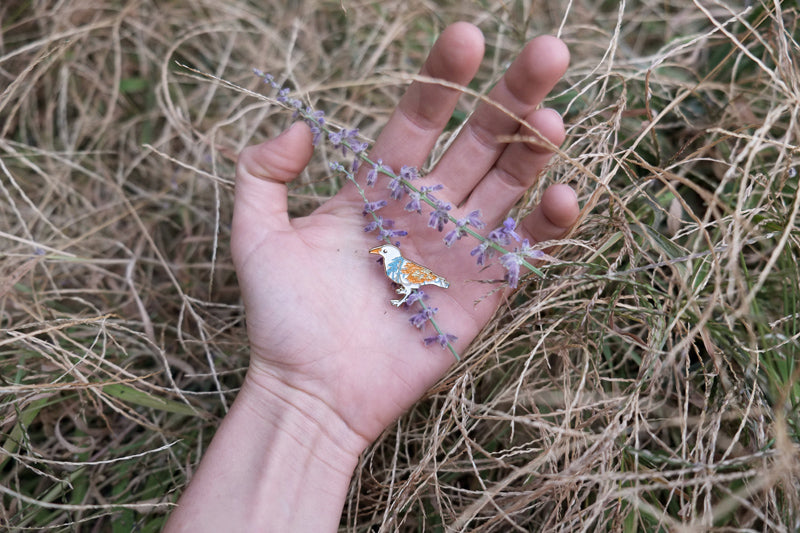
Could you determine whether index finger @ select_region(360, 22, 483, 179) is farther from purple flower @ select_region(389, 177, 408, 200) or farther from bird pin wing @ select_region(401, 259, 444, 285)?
bird pin wing @ select_region(401, 259, 444, 285)

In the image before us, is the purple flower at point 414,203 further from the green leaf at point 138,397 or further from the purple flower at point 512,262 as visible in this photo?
the green leaf at point 138,397

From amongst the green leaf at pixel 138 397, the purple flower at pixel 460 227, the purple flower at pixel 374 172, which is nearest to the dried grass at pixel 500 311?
the green leaf at pixel 138 397

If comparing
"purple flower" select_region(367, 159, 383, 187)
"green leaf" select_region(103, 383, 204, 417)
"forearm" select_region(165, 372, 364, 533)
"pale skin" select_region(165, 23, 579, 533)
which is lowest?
"green leaf" select_region(103, 383, 204, 417)

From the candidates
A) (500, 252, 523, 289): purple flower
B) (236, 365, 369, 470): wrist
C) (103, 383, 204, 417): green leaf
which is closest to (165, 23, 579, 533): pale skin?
(236, 365, 369, 470): wrist

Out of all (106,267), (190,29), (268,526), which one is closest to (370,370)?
(268,526)

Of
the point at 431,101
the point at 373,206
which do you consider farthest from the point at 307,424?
the point at 431,101

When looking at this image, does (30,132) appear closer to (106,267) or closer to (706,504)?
(106,267)

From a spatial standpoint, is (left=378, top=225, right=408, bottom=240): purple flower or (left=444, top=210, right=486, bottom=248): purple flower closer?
(left=444, top=210, right=486, bottom=248): purple flower
